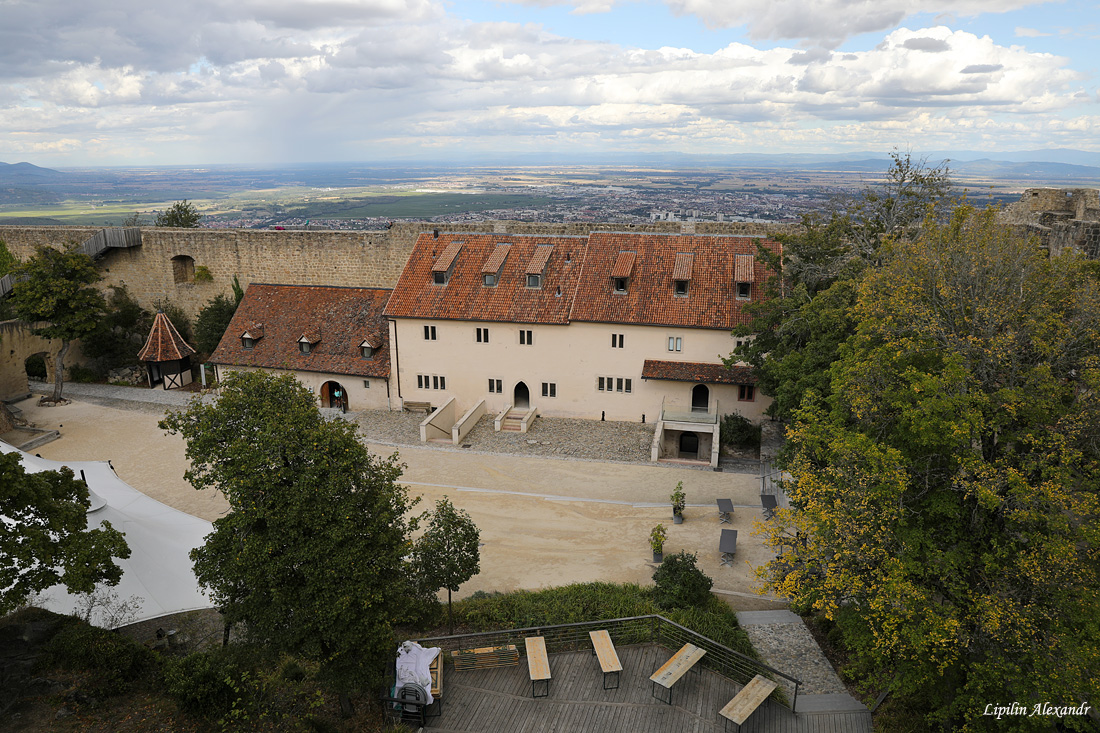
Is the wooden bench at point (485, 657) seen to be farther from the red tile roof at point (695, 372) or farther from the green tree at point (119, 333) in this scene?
the green tree at point (119, 333)

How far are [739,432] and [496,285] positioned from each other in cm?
1405

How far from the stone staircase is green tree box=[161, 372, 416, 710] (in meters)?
20.2

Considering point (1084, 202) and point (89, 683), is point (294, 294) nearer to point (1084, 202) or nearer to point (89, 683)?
point (89, 683)

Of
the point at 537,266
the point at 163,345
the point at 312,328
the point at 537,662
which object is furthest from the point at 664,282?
the point at 163,345

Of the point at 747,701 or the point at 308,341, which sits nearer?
the point at 747,701

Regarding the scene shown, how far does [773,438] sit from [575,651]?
17.8 m

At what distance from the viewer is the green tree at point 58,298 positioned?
37.0 meters

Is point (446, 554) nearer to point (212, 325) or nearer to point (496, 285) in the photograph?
point (496, 285)

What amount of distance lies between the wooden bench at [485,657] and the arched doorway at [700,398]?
19040 millimetres

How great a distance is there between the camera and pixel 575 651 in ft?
50.5

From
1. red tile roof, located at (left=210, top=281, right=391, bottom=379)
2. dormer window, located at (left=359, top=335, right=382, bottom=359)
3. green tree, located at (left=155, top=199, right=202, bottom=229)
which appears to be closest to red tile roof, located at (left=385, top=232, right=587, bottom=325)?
dormer window, located at (left=359, top=335, right=382, bottom=359)

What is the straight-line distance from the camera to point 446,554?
640 inches

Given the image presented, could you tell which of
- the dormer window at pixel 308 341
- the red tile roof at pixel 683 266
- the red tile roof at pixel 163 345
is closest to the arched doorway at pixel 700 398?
the red tile roof at pixel 683 266

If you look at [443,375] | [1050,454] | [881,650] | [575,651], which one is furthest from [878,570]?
[443,375]
